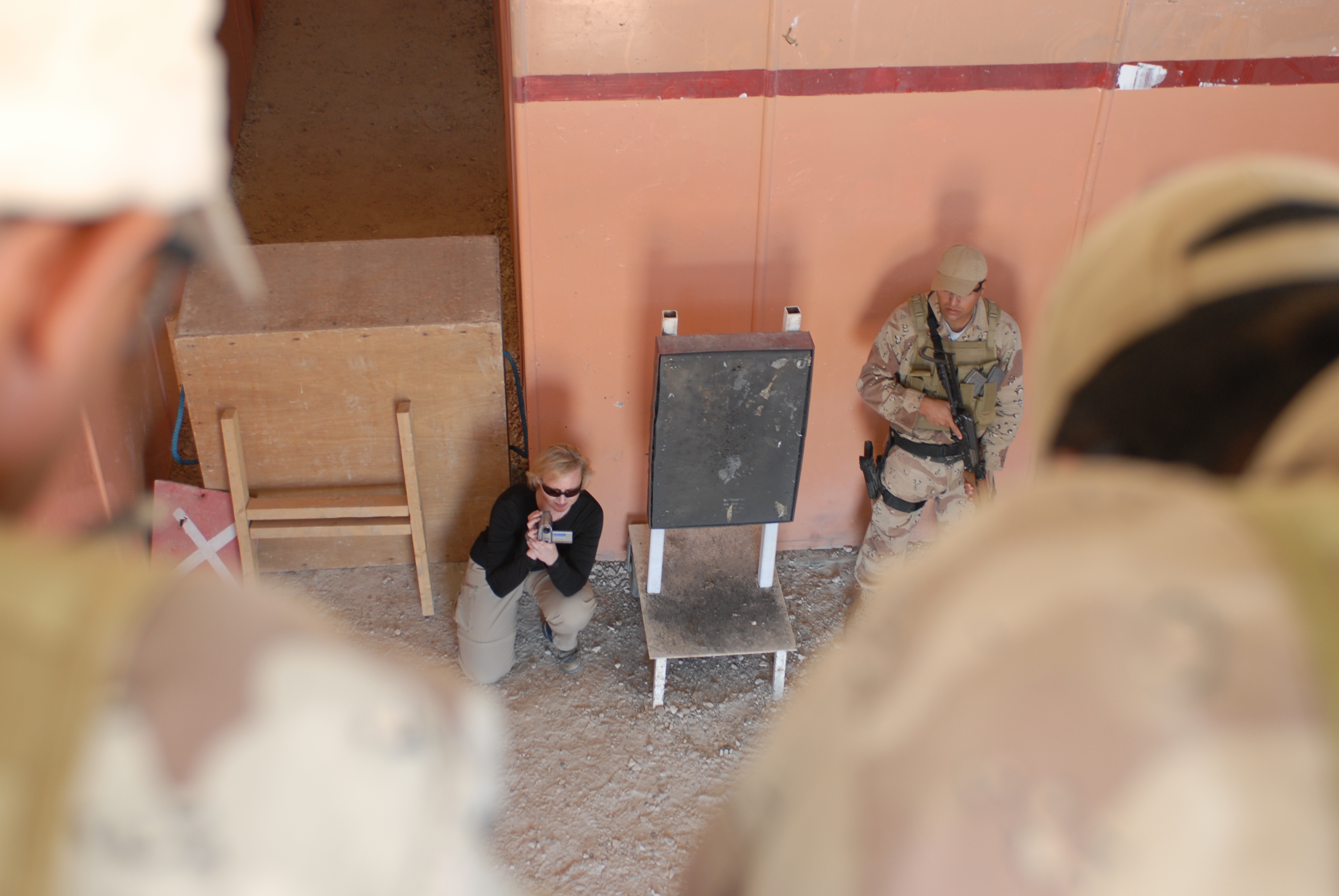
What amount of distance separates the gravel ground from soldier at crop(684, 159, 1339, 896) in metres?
3.16

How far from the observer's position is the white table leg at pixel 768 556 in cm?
419

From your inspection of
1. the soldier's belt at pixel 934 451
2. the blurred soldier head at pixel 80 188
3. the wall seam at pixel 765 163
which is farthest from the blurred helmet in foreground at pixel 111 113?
the soldier's belt at pixel 934 451

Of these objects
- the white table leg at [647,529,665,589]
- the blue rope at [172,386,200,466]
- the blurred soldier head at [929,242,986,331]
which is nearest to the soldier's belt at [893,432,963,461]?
the blurred soldier head at [929,242,986,331]

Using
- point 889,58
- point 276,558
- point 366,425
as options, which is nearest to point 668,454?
point 366,425

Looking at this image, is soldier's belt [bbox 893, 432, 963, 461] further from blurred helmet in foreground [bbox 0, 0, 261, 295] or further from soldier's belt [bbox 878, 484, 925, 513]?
blurred helmet in foreground [bbox 0, 0, 261, 295]

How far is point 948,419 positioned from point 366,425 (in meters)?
2.45

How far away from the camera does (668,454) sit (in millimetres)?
3873

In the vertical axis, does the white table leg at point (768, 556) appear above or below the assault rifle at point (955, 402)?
below

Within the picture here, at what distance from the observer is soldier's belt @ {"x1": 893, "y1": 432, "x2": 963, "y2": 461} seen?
4.22 meters

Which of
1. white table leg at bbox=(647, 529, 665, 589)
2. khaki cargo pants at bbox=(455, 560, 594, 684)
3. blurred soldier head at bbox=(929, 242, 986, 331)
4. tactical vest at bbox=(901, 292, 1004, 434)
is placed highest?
blurred soldier head at bbox=(929, 242, 986, 331)

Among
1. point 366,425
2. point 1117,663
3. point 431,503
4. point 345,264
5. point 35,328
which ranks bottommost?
point 431,503

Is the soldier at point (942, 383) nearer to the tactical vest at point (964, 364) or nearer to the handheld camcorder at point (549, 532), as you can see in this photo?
the tactical vest at point (964, 364)

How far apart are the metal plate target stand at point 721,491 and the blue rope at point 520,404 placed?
2.19 ft

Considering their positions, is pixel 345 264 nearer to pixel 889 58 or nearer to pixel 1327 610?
pixel 889 58
